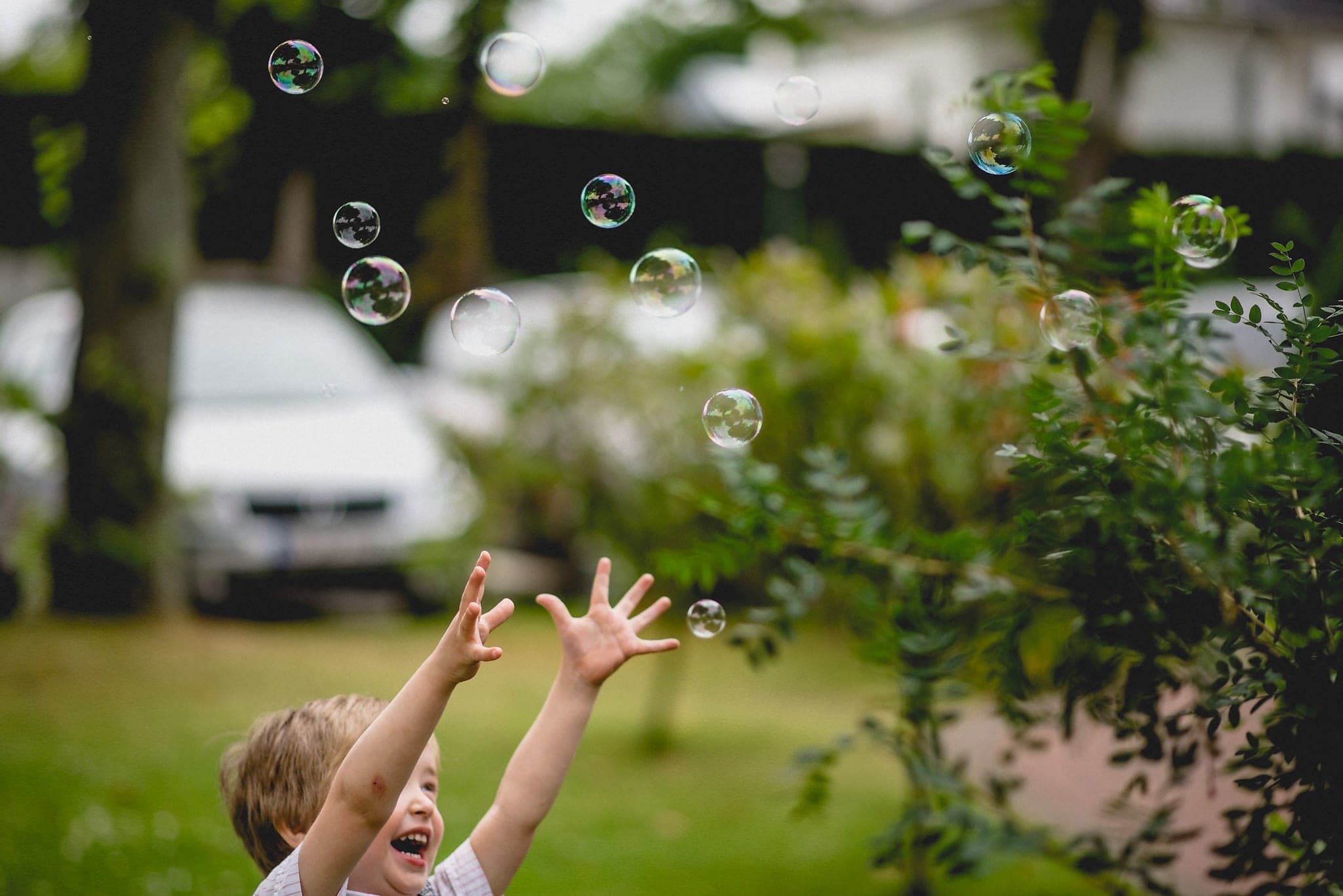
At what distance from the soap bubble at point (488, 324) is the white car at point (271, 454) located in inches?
149

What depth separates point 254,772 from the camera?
6.77 ft

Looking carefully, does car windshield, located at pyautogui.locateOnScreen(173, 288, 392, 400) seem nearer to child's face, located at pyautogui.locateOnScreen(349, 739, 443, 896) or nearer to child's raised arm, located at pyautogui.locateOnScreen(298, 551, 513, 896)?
child's face, located at pyautogui.locateOnScreen(349, 739, 443, 896)

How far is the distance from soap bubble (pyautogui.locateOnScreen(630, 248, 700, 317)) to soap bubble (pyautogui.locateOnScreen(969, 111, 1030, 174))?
2.67ft

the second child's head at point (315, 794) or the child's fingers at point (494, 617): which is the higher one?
the child's fingers at point (494, 617)

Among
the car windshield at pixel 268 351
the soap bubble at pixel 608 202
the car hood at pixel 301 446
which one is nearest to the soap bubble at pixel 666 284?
the soap bubble at pixel 608 202

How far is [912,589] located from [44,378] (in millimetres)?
6720

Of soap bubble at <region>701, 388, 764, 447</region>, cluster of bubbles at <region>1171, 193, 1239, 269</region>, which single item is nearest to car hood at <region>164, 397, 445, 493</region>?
soap bubble at <region>701, 388, 764, 447</region>

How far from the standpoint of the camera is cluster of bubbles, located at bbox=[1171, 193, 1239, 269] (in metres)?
2.29

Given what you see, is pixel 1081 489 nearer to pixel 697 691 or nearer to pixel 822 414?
pixel 822 414

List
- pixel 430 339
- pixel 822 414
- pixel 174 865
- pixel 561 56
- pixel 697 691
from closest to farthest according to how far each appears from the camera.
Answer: pixel 174 865, pixel 822 414, pixel 697 691, pixel 430 339, pixel 561 56

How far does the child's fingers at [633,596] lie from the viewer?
7.08ft

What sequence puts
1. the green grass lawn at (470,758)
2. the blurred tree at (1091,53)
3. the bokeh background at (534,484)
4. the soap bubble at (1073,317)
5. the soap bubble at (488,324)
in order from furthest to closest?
the blurred tree at (1091,53)
the bokeh background at (534,484)
the green grass lawn at (470,758)
the soap bubble at (488,324)
the soap bubble at (1073,317)

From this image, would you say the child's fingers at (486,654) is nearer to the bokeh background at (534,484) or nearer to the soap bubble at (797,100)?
the bokeh background at (534,484)

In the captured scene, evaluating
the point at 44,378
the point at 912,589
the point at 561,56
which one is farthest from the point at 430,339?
the point at 561,56
